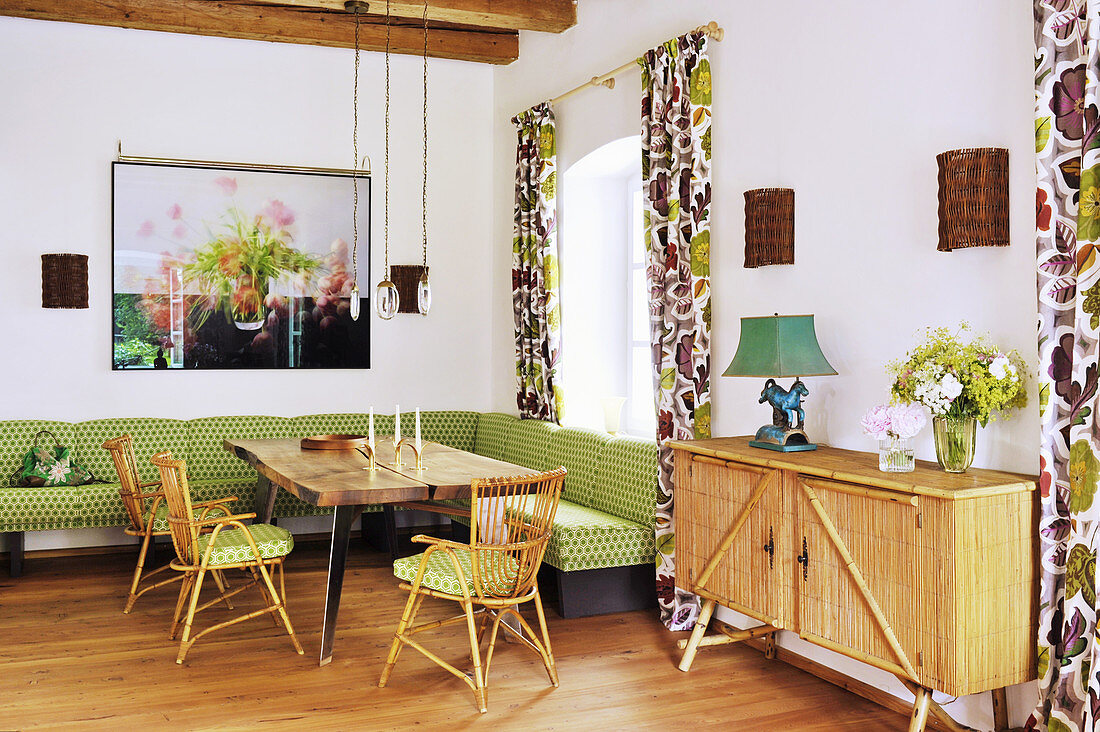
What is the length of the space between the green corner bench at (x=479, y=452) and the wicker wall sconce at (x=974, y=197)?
210 cm

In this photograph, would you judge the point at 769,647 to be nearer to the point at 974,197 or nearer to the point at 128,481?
the point at 974,197

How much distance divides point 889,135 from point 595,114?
247 centimetres

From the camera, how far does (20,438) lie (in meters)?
6.16

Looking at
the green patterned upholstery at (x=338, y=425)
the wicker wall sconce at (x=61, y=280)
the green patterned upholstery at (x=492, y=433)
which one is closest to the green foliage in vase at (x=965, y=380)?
the green patterned upholstery at (x=492, y=433)

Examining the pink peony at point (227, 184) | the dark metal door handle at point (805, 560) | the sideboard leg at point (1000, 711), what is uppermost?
the pink peony at point (227, 184)

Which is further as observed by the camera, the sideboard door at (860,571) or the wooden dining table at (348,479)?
the wooden dining table at (348,479)

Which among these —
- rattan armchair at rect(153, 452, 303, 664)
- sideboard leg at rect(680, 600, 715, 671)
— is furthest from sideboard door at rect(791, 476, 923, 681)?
rattan armchair at rect(153, 452, 303, 664)

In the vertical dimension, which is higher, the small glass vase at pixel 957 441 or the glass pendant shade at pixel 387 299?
the glass pendant shade at pixel 387 299

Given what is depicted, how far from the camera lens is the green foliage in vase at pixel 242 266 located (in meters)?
6.66

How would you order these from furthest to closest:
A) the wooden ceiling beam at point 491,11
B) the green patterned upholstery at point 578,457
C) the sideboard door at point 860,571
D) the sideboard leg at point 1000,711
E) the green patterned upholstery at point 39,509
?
the wooden ceiling beam at point 491,11 < the green patterned upholstery at point 39,509 < the green patterned upholstery at point 578,457 < the sideboard leg at point 1000,711 < the sideboard door at point 860,571

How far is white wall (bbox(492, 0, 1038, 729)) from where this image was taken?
335 centimetres

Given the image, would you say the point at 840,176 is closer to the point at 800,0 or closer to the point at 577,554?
the point at 800,0

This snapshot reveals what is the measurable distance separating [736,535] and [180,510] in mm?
2369

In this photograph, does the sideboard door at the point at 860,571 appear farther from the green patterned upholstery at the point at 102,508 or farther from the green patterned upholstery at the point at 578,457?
the green patterned upholstery at the point at 102,508
